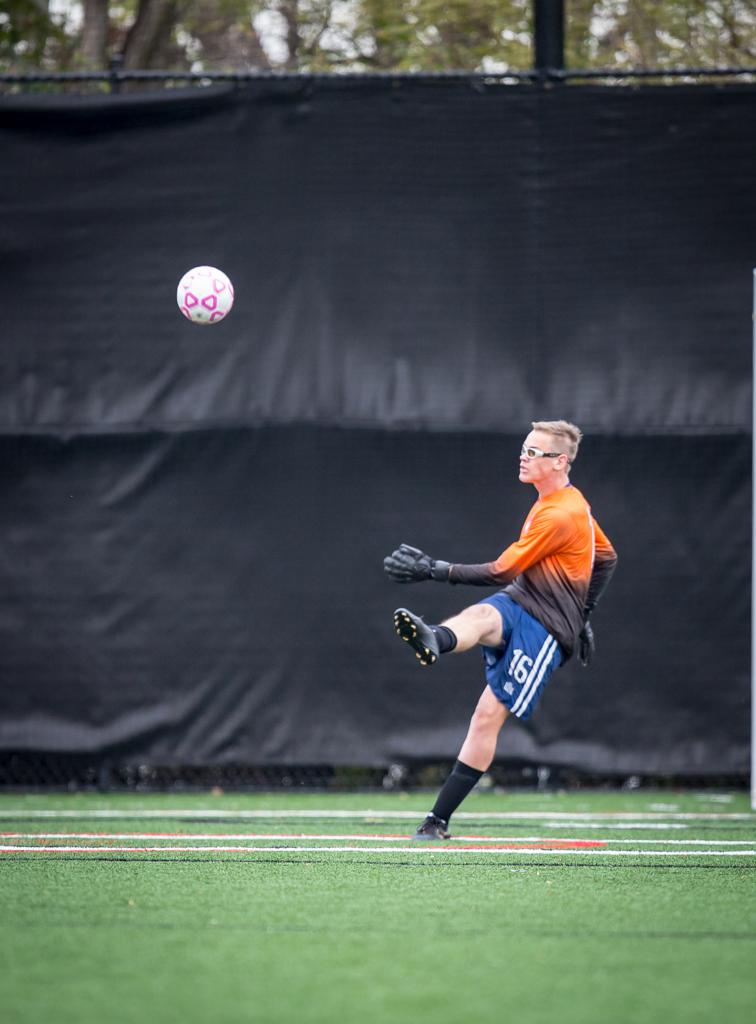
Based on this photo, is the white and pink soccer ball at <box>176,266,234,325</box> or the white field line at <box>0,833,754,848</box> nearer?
the white field line at <box>0,833,754,848</box>

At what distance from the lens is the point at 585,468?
884 cm

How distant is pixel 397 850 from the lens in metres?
6.04

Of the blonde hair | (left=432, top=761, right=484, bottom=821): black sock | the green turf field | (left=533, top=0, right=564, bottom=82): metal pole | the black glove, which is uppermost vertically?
(left=533, top=0, right=564, bottom=82): metal pole

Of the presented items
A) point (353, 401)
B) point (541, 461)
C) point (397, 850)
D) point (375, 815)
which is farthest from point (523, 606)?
point (353, 401)

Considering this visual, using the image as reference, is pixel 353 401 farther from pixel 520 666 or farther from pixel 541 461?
pixel 520 666

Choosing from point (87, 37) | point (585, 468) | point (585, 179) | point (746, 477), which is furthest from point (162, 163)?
point (746, 477)

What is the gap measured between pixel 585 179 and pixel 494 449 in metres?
1.83

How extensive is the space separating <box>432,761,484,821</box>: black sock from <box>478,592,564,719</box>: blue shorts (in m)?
0.33

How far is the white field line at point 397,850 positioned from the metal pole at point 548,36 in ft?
16.8

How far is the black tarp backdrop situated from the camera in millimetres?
8766

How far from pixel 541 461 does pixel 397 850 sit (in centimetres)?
188

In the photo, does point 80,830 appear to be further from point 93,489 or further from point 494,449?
point 494,449

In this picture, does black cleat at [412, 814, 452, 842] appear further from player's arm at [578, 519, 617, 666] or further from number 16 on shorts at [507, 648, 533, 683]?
player's arm at [578, 519, 617, 666]

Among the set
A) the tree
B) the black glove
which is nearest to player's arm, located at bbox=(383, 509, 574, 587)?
the black glove
